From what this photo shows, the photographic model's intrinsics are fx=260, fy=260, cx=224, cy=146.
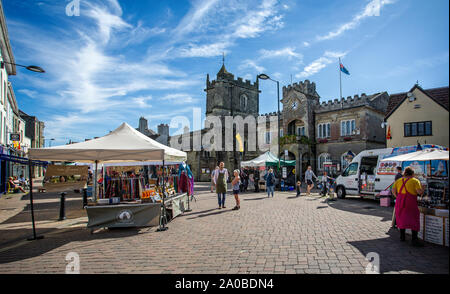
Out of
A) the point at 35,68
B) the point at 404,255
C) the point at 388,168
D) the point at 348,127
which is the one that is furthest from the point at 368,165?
the point at 35,68

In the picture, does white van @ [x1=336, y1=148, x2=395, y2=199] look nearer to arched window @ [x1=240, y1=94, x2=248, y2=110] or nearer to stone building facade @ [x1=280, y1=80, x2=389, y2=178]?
stone building facade @ [x1=280, y1=80, x2=389, y2=178]

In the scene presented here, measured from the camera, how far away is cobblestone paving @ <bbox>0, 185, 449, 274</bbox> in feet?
15.1

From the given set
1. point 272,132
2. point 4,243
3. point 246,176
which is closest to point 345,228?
point 4,243

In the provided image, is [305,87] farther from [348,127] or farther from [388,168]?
[388,168]

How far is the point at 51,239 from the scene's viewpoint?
6875mm

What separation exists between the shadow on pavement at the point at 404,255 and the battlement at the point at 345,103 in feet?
76.2

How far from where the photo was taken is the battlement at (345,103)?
1040 inches

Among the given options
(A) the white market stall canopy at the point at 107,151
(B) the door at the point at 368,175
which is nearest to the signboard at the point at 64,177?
(A) the white market stall canopy at the point at 107,151

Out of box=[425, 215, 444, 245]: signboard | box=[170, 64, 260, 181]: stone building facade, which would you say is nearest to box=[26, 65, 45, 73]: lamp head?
box=[425, 215, 444, 245]: signboard

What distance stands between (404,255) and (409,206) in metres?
1.27

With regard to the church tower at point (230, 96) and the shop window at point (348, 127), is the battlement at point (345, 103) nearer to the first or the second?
the shop window at point (348, 127)

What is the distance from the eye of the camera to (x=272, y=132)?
114ft
